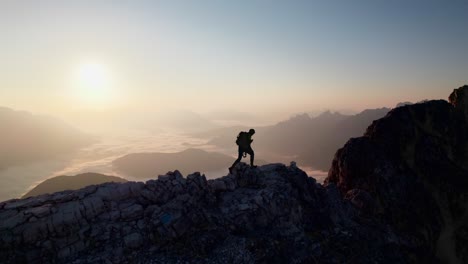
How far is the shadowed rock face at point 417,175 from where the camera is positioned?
38.8 meters

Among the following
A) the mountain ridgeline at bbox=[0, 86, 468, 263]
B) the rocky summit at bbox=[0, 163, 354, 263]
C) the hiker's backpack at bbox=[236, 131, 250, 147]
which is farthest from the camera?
the hiker's backpack at bbox=[236, 131, 250, 147]

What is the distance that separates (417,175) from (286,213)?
24439mm

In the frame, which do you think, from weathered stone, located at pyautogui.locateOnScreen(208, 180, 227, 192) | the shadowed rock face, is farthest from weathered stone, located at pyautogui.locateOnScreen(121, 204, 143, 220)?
the shadowed rock face

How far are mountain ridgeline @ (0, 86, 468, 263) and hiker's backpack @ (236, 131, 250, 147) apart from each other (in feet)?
8.27

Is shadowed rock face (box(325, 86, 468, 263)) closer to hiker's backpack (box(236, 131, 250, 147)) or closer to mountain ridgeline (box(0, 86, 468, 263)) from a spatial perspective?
mountain ridgeline (box(0, 86, 468, 263))

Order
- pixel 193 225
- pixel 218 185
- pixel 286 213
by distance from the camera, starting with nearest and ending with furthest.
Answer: pixel 193 225
pixel 286 213
pixel 218 185

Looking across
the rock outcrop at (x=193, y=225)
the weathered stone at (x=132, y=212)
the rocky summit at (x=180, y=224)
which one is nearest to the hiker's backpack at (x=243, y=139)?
the rock outcrop at (x=193, y=225)

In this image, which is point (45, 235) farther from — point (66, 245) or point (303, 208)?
point (303, 208)

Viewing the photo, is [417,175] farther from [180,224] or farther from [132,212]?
[132,212]

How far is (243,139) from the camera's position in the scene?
31453 millimetres

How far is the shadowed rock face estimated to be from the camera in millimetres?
38750

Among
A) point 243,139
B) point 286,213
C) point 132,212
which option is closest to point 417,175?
point 286,213

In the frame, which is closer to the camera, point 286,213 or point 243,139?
point 286,213

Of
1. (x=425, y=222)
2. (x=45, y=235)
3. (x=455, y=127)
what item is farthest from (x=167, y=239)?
(x=455, y=127)
